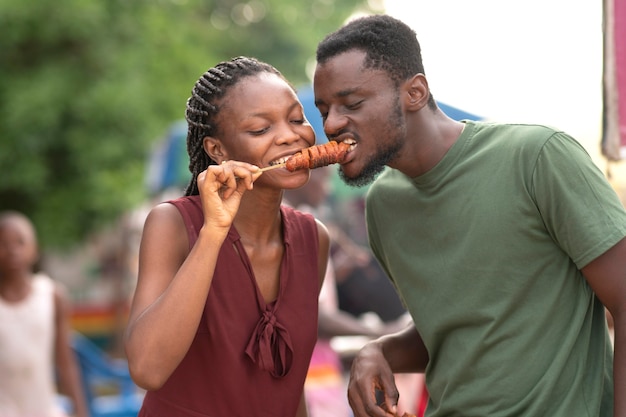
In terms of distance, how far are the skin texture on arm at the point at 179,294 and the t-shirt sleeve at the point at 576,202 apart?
86cm

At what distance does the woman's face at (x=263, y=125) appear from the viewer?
311 cm

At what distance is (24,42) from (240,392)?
11851mm

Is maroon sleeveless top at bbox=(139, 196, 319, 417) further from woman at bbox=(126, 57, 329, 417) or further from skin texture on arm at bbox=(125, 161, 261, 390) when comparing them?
skin texture on arm at bbox=(125, 161, 261, 390)

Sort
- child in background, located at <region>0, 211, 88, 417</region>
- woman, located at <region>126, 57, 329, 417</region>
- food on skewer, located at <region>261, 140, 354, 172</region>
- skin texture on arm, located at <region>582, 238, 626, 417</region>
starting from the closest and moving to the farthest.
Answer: skin texture on arm, located at <region>582, 238, 626, 417</region>
woman, located at <region>126, 57, 329, 417</region>
food on skewer, located at <region>261, 140, 354, 172</region>
child in background, located at <region>0, 211, 88, 417</region>

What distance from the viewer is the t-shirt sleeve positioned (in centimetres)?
270

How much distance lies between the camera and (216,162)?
10.9ft

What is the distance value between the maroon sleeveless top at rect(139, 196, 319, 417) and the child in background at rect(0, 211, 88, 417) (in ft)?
13.3

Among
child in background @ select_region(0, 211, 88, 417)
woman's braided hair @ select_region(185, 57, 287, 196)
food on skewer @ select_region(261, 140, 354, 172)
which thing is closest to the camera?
food on skewer @ select_region(261, 140, 354, 172)

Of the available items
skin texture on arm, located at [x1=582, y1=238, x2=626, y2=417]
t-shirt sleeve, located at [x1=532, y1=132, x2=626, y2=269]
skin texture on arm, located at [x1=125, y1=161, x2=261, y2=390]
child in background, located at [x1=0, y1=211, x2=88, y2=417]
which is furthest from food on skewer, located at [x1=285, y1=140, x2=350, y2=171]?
child in background, located at [x1=0, y1=211, x2=88, y2=417]

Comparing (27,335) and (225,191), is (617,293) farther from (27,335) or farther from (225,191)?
(27,335)

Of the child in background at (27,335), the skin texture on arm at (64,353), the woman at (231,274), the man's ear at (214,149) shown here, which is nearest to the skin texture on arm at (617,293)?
the woman at (231,274)

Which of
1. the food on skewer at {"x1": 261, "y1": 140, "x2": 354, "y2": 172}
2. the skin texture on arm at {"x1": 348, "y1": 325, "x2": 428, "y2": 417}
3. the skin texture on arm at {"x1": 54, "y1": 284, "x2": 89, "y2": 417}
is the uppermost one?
the food on skewer at {"x1": 261, "y1": 140, "x2": 354, "y2": 172}

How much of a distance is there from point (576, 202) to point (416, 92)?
2.27 ft

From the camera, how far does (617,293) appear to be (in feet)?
8.93
